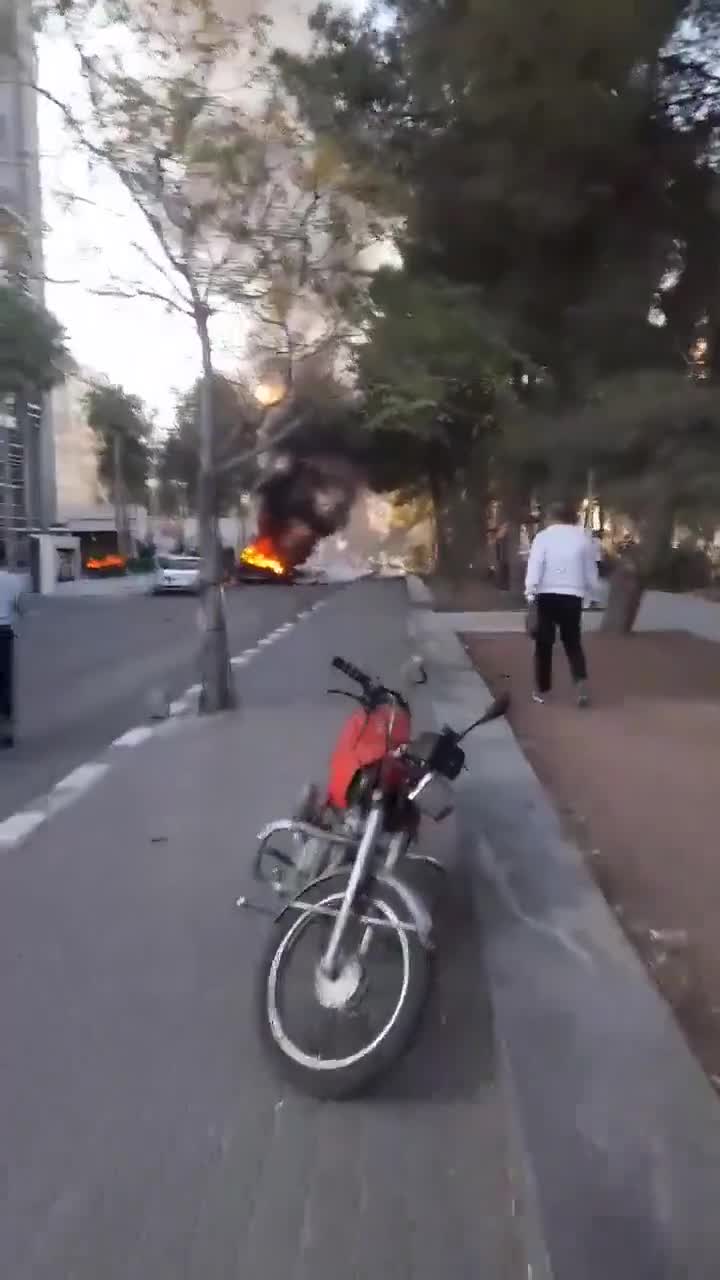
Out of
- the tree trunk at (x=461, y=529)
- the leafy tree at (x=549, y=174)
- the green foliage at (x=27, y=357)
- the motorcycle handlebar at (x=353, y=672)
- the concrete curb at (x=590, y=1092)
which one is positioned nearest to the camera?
the concrete curb at (x=590, y=1092)

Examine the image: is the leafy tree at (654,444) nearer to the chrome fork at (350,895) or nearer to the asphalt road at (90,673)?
the asphalt road at (90,673)

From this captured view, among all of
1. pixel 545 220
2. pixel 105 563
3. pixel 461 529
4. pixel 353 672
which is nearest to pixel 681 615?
pixel 461 529

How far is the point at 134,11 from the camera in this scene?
10.2m

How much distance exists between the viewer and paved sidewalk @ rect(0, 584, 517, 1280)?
116 inches

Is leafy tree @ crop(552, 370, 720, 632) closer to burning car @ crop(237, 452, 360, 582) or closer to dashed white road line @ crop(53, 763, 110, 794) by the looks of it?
burning car @ crop(237, 452, 360, 582)

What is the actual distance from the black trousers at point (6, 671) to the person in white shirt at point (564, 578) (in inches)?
169

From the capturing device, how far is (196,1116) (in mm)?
3615

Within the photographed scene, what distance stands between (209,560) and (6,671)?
1.97 meters

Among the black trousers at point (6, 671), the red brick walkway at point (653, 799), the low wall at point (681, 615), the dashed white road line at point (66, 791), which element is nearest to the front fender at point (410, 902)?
the red brick walkway at point (653, 799)

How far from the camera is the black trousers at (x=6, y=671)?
10.2 metres

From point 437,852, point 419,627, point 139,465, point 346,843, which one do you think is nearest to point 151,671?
point 419,627

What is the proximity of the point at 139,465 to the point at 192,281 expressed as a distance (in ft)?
184

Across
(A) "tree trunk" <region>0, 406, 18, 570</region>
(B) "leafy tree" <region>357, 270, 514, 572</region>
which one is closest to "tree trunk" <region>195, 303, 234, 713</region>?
(B) "leafy tree" <region>357, 270, 514, 572</region>

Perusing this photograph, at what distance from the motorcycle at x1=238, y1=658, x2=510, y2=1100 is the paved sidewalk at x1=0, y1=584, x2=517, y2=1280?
5.5 inches
